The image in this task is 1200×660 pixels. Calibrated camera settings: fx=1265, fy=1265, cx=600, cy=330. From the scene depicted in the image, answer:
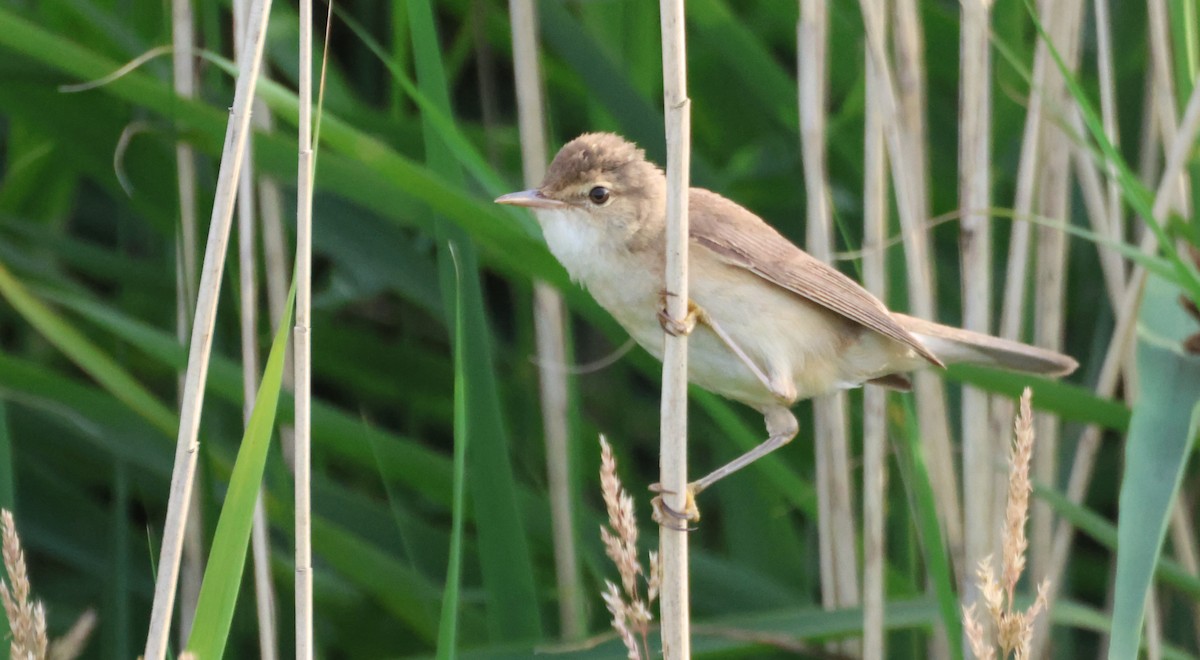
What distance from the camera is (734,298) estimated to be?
2410 mm

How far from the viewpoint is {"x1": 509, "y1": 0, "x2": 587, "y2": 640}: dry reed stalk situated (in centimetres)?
269

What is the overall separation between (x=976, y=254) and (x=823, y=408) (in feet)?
1.52

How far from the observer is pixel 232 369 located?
254cm

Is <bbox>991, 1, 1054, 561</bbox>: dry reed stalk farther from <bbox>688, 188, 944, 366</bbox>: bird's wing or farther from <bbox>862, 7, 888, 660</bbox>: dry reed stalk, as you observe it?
<bbox>688, 188, 944, 366</bbox>: bird's wing

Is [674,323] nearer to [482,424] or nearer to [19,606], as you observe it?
[482,424]

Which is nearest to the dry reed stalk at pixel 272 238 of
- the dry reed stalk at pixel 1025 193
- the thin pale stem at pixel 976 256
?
the thin pale stem at pixel 976 256

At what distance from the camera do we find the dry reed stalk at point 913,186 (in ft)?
8.25

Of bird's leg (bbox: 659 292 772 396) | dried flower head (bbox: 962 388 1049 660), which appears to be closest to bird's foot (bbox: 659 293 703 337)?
bird's leg (bbox: 659 292 772 396)

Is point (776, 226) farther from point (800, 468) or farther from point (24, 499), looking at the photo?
point (24, 499)

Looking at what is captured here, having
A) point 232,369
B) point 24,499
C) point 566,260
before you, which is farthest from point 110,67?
point 24,499

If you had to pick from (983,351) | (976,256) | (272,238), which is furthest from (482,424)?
(976,256)

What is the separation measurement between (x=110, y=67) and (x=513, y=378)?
137 centimetres

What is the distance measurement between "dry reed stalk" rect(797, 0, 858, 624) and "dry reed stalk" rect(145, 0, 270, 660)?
4.06ft

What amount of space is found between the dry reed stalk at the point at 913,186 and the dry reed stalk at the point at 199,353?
4.24 ft
